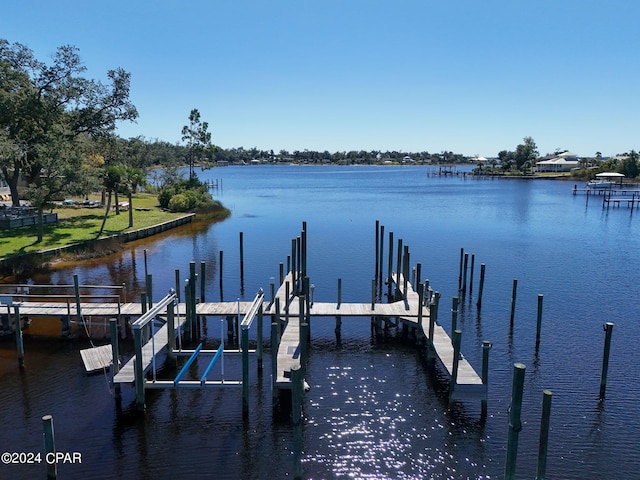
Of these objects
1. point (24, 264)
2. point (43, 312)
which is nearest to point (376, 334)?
point (43, 312)

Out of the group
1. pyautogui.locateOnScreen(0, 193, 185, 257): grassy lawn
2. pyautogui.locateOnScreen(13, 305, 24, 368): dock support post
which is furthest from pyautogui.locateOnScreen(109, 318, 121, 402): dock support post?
pyautogui.locateOnScreen(0, 193, 185, 257): grassy lawn

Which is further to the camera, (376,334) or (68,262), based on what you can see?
(68,262)

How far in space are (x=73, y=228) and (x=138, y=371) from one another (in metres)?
31.1

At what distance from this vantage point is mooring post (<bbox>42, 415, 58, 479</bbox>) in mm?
11805

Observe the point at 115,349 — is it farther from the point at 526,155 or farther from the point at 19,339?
the point at 526,155

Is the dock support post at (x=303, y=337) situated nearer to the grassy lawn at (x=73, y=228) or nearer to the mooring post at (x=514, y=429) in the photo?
the mooring post at (x=514, y=429)

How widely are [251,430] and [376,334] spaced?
9.40 m

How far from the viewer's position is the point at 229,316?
2244 cm

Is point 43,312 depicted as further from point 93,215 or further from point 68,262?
point 93,215

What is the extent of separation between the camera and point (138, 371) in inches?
603

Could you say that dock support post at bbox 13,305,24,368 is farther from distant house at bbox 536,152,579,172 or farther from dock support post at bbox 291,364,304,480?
distant house at bbox 536,152,579,172

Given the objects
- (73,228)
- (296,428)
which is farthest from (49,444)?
(73,228)

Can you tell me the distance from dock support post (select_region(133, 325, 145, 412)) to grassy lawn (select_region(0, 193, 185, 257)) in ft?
71.0

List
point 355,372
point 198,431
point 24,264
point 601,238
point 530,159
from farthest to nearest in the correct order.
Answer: point 530,159 < point 601,238 < point 24,264 < point 355,372 < point 198,431
